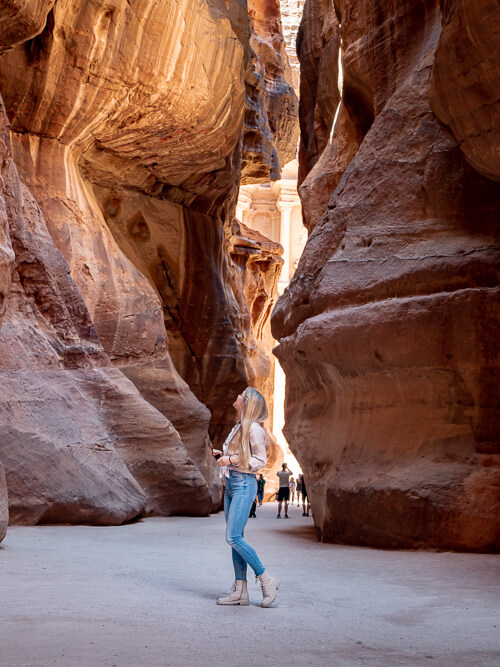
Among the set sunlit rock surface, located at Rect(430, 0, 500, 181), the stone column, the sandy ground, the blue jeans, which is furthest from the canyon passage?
the stone column

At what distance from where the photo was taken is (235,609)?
170 inches

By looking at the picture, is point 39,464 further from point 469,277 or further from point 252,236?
point 252,236

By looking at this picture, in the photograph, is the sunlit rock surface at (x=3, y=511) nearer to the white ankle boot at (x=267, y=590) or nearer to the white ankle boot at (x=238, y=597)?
the white ankle boot at (x=238, y=597)

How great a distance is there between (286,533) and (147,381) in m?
5.43

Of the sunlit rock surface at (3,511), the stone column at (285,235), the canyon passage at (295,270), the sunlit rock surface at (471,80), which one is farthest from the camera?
the stone column at (285,235)

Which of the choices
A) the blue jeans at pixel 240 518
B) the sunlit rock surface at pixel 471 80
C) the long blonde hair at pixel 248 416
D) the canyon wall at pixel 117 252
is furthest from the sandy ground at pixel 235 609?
the sunlit rock surface at pixel 471 80

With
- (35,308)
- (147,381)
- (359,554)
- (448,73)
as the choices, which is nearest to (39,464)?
(35,308)

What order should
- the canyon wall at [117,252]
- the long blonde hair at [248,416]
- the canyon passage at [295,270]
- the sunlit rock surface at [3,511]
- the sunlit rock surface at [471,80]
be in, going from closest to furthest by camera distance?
the long blonde hair at [248,416] → the sunlit rock surface at [471,80] → the sunlit rock surface at [3,511] → the canyon passage at [295,270] → the canyon wall at [117,252]

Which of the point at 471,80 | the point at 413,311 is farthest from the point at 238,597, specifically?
the point at 471,80

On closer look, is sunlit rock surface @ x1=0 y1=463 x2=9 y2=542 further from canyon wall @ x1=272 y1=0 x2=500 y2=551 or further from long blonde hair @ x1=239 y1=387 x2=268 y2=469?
canyon wall @ x1=272 y1=0 x2=500 y2=551

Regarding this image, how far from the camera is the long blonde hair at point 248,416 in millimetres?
4574

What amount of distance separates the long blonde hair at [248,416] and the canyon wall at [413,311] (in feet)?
10.2

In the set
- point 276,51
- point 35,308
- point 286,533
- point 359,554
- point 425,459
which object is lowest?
point 286,533

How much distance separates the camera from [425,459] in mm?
7477
